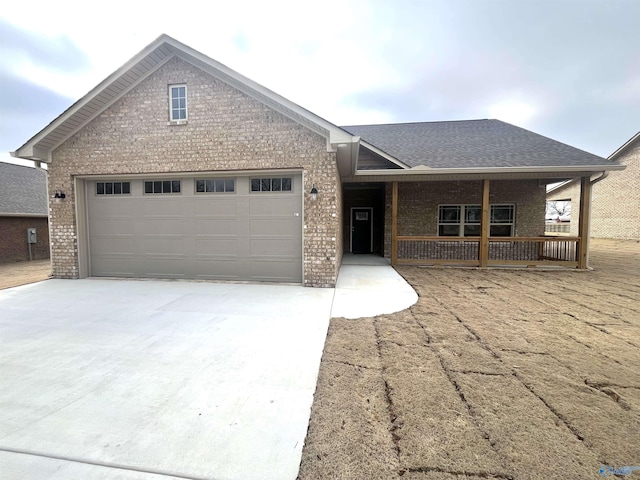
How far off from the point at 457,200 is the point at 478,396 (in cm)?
972

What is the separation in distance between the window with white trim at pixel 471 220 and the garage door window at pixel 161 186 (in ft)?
29.9

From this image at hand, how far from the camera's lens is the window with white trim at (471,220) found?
36.2 feet

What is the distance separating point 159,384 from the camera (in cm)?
272

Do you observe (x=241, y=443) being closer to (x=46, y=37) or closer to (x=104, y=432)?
(x=104, y=432)

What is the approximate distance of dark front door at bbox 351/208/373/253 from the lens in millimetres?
12914

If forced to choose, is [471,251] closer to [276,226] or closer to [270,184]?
[276,226]

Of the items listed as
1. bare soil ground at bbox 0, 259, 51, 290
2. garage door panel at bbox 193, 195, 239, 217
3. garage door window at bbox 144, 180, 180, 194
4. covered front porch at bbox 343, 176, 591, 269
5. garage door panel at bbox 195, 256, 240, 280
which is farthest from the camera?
covered front porch at bbox 343, 176, 591, 269

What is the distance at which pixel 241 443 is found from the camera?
1.99 m

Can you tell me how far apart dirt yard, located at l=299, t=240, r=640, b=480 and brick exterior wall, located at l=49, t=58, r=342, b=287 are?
Answer: 2.72 meters

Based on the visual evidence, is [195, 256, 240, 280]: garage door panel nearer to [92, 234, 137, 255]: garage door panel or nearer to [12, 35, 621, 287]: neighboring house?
[12, 35, 621, 287]: neighboring house

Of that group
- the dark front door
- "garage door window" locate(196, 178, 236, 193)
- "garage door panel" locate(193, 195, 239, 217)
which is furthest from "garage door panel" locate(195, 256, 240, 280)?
the dark front door

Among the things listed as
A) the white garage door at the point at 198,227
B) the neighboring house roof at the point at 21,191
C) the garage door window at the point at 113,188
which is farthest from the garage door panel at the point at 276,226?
the neighboring house roof at the point at 21,191

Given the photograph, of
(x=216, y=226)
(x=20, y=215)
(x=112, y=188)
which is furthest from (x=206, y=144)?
(x=20, y=215)

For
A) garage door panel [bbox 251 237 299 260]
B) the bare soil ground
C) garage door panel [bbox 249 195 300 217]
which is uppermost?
garage door panel [bbox 249 195 300 217]
